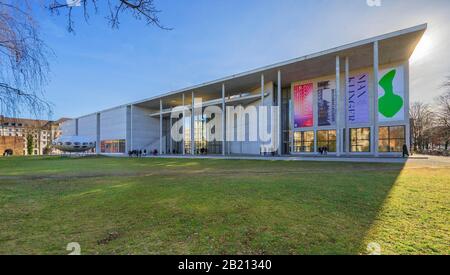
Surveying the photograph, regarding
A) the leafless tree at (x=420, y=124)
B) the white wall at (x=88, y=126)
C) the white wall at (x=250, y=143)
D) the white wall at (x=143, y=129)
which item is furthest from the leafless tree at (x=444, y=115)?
the white wall at (x=88, y=126)

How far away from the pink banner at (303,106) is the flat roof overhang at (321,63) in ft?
5.04

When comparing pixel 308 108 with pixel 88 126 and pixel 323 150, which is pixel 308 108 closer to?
pixel 323 150

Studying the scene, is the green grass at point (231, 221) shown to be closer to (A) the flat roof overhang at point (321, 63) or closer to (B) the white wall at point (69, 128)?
(A) the flat roof overhang at point (321, 63)

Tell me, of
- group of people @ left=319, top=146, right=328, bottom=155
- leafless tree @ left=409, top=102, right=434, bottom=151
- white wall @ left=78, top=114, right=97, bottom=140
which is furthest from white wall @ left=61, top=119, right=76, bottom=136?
leafless tree @ left=409, top=102, right=434, bottom=151

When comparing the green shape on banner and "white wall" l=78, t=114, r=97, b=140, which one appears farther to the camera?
"white wall" l=78, t=114, r=97, b=140

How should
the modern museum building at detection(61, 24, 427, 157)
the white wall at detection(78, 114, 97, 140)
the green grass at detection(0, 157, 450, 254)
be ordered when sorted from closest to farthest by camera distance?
the green grass at detection(0, 157, 450, 254), the modern museum building at detection(61, 24, 427, 157), the white wall at detection(78, 114, 97, 140)

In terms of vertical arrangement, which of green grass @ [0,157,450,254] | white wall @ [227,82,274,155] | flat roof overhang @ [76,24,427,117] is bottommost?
green grass @ [0,157,450,254]

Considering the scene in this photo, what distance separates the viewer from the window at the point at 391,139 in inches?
1059

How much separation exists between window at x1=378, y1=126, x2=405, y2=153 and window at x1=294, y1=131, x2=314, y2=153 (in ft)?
26.9

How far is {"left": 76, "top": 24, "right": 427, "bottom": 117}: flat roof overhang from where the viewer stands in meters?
23.0

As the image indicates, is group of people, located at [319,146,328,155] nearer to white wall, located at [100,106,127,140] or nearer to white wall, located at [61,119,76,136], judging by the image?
white wall, located at [100,106,127,140]

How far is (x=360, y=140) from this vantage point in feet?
97.9

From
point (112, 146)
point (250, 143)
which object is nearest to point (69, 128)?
point (112, 146)

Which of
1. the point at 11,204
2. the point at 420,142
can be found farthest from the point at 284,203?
the point at 420,142
